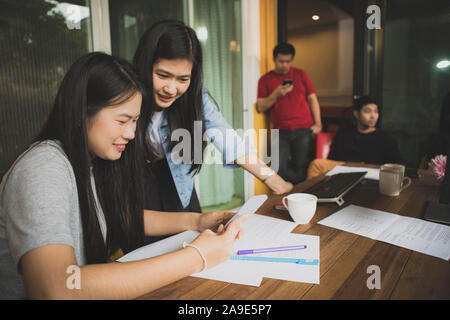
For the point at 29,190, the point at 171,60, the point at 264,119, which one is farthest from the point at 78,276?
the point at 264,119

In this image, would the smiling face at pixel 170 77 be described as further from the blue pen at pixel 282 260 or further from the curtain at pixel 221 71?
the curtain at pixel 221 71

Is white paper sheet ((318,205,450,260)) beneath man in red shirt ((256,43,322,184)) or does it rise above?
beneath

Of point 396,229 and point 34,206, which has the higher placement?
point 34,206

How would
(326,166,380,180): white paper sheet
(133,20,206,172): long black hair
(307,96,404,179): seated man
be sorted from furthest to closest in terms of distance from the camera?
(307,96,404,179): seated man < (326,166,380,180): white paper sheet < (133,20,206,172): long black hair

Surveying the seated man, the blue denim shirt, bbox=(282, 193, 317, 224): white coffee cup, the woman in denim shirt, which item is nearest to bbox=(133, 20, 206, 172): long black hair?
the woman in denim shirt

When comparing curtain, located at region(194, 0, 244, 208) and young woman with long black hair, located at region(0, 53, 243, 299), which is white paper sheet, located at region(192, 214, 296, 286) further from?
curtain, located at region(194, 0, 244, 208)

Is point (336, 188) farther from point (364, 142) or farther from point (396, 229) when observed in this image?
point (364, 142)

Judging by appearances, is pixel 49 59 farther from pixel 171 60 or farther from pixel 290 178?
pixel 290 178

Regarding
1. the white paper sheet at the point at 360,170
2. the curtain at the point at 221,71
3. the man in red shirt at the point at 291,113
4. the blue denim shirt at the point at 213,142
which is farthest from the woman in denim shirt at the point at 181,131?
the man in red shirt at the point at 291,113

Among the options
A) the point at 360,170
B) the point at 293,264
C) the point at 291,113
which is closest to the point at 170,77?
the point at 293,264

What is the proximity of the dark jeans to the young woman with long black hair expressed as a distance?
238 centimetres

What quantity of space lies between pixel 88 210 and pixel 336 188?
0.86m

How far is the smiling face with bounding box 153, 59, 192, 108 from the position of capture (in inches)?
45.3

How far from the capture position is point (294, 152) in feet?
11.0
